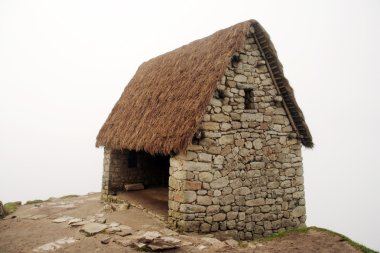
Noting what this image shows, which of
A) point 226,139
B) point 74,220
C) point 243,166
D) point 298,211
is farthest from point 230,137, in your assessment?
point 74,220

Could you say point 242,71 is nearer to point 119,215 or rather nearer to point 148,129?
point 148,129

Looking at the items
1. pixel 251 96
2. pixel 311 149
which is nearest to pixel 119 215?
pixel 251 96

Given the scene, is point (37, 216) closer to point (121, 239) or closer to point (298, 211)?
point (121, 239)

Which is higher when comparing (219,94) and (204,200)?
(219,94)

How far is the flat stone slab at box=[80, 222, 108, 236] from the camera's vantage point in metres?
7.64

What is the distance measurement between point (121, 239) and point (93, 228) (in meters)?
1.35

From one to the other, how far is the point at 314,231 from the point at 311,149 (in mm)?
2754

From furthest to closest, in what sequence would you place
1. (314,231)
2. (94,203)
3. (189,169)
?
(94,203) < (314,231) < (189,169)

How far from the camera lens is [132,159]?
12758 millimetres

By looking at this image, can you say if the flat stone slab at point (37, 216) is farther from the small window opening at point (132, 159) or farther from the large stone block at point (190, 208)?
the large stone block at point (190, 208)

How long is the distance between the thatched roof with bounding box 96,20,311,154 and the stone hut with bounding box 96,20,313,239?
0.04 meters

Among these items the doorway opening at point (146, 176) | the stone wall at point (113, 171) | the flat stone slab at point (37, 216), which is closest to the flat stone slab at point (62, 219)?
the flat stone slab at point (37, 216)

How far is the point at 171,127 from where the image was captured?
8.23m

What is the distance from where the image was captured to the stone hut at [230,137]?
7672 mm
